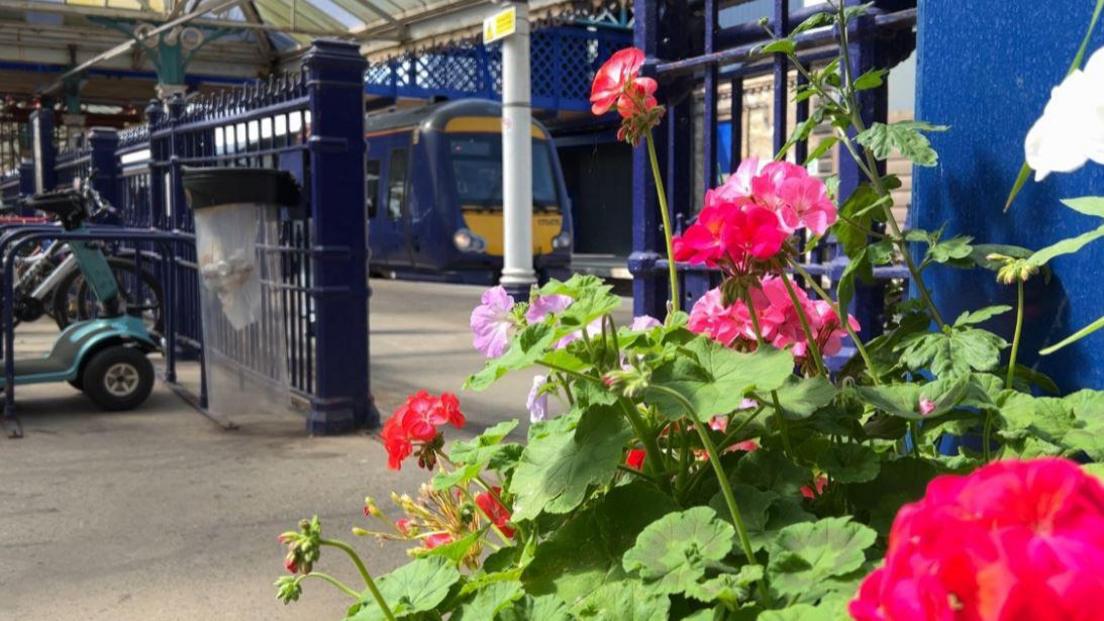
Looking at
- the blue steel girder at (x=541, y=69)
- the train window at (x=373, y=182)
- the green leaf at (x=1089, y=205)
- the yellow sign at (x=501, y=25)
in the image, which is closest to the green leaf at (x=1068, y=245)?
the green leaf at (x=1089, y=205)

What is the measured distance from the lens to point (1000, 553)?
64cm

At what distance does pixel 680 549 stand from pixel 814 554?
0.45ft

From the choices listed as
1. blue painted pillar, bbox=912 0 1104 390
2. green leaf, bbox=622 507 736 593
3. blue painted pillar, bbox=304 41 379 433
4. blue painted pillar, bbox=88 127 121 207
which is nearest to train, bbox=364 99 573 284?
blue painted pillar, bbox=88 127 121 207

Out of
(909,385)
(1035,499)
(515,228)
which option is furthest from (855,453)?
(515,228)

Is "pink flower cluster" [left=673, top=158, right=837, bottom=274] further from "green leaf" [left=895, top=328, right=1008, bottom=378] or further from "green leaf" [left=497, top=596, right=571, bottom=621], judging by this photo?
"green leaf" [left=497, top=596, right=571, bottom=621]

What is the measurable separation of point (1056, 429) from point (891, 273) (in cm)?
92

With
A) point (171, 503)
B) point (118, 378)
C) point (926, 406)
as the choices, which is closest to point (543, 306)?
point (926, 406)

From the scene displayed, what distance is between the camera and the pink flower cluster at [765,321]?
172cm

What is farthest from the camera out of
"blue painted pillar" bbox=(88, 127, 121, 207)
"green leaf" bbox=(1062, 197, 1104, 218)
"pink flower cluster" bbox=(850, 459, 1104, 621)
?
"blue painted pillar" bbox=(88, 127, 121, 207)

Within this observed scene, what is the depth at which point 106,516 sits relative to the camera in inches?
172

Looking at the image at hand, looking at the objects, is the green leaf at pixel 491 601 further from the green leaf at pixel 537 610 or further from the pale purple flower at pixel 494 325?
the pale purple flower at pixel 494 325

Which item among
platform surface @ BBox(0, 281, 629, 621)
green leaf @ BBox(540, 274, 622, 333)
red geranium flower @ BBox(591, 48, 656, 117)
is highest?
red geranium flower @ BBox(591, 48, 656, 117)

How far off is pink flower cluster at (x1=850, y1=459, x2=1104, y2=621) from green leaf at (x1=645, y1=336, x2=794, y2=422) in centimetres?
55

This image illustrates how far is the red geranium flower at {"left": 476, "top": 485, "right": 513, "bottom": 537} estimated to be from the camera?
1832 millimetres
